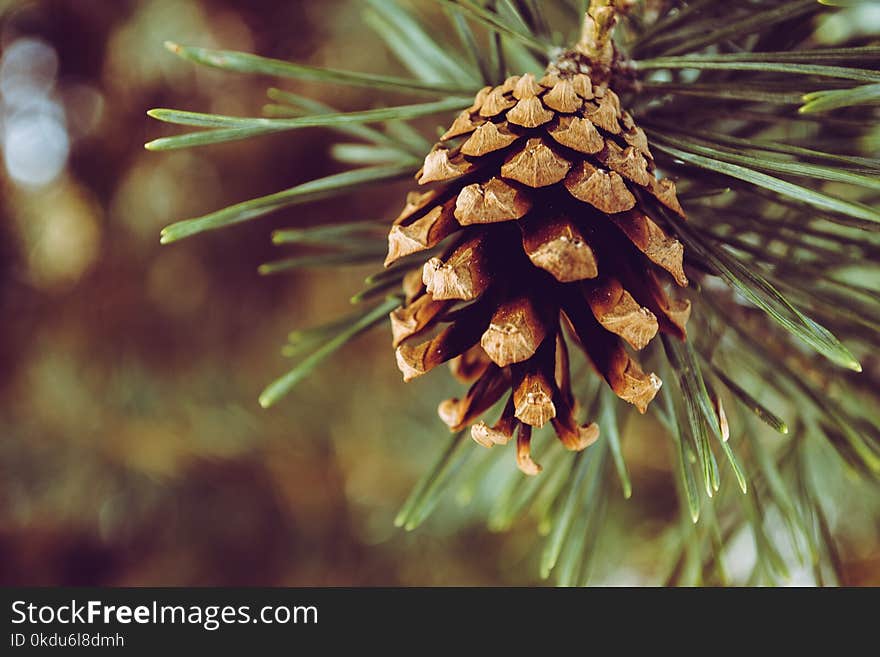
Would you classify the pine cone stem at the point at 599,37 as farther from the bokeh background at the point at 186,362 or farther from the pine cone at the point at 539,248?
the bokeh background at the point at 186,362

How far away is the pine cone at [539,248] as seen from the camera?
26 centimetres

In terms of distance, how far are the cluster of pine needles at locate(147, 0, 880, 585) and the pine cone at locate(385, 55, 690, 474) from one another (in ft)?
0.11

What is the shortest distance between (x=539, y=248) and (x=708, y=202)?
0.80ft

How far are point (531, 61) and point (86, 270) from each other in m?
0.55

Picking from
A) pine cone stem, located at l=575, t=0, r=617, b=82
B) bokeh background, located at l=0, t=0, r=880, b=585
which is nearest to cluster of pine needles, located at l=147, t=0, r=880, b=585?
pine cone stem, located at l=575, t=0, r=617, b=82

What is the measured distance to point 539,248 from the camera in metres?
0.25

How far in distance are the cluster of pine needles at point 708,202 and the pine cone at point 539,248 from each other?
0.03 m

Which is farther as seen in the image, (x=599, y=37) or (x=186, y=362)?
(x=186, y=362)

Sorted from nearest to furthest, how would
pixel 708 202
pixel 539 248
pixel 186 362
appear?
pixel 539 248 < pixel 708 202 < pixel 186 362

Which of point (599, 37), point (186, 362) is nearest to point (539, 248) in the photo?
point (599, 37)

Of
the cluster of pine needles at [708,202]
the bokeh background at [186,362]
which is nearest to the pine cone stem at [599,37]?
the cluster of pine needles at [708,202]

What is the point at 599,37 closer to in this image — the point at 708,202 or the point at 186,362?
the point at 708,202

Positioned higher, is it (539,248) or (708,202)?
(708,202)

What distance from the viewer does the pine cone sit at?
0.26 m
